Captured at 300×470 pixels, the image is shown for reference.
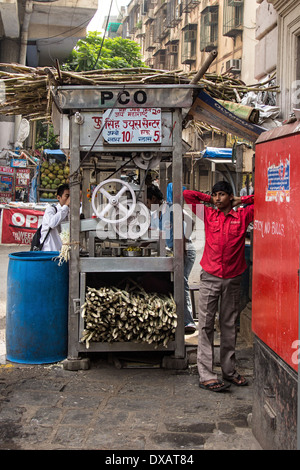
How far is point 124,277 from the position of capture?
6105 millimetres

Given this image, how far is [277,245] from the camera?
332 centimetres

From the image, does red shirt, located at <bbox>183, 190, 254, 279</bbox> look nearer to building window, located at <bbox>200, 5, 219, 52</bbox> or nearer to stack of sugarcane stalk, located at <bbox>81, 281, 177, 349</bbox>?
stack of sugarcane stalk, located at <bbox>81, 281, 177, 349</bbox>

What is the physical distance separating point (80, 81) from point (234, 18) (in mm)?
23407

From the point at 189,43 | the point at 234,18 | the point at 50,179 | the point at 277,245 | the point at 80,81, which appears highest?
the point at 189,43

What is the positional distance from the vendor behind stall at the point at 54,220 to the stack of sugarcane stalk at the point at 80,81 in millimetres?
1225

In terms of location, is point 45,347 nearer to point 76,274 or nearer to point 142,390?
point 76,274

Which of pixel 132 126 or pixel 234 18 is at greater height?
pixel 234 18

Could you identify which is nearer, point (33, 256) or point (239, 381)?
point (239, 381)

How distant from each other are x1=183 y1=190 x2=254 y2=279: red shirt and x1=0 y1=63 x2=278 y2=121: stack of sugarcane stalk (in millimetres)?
1362

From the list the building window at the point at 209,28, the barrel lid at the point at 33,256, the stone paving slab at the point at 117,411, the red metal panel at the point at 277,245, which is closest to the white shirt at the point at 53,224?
the barrel lid at the point at 33,256

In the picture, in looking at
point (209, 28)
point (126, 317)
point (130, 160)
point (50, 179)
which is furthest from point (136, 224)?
point (209, 28)

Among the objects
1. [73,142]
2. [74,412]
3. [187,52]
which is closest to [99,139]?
[73,142]

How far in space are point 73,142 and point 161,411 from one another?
269 centimetres

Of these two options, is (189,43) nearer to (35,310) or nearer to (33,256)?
(33,256)
